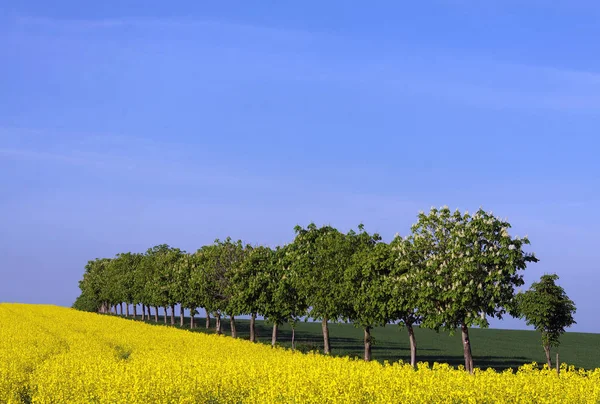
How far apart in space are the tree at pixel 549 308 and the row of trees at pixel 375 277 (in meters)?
0.63

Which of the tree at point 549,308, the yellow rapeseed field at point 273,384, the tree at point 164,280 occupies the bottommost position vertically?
the yellow rapeseed field at point 273,384

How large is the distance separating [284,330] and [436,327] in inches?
2184

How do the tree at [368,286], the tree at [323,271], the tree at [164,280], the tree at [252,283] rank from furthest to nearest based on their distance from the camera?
the tree at [164,280] < the tree at [252,283] < the tree at [323,271] < the tree at [368,286]

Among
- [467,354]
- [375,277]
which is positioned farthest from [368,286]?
[467,354]

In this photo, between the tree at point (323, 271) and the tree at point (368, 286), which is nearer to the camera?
the tree at point (368, 286)

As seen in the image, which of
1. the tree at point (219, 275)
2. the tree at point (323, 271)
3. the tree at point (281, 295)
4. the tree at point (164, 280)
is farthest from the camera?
the tree at point (164, 280)

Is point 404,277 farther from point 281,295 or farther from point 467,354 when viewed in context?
point 281,295

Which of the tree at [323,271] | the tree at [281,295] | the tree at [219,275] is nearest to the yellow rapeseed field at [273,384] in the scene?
the tree at [323,271]

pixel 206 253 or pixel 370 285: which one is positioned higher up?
pixel 206 253

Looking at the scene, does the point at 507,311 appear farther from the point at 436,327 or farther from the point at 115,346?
the point at 115,346

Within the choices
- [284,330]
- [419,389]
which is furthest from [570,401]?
[284,330]

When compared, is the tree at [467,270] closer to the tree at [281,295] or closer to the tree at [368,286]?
the tree at [368,286]

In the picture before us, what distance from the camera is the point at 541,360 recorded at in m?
70.8

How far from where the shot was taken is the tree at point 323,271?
51.8 metres
